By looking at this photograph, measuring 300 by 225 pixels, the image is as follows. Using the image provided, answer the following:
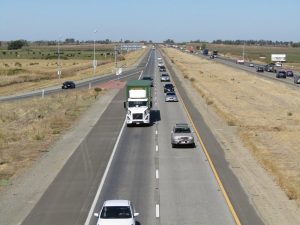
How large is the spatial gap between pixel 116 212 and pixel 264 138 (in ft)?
90.8

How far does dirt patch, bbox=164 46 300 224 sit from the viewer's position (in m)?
25.9

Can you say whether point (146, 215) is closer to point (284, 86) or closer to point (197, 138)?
point (197, 138)

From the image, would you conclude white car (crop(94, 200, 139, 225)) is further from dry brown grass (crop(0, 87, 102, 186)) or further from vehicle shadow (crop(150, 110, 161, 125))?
vehicle shadow (crop(150, 110, 161, 125))

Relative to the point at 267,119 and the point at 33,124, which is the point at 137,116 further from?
the point at 267,119

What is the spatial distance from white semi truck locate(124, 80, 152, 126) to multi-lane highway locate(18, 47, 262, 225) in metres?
3.88

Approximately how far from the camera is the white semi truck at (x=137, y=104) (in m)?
50.4

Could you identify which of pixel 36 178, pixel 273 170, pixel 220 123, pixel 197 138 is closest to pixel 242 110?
pixel 220 123

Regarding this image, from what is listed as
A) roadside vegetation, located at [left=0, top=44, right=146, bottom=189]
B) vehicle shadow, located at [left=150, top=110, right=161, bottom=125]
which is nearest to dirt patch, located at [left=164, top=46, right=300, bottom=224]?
vehicle shadow, located at [left=150, top=110, right=161, bottom=125]

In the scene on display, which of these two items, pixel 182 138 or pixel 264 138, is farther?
pixel 264 138

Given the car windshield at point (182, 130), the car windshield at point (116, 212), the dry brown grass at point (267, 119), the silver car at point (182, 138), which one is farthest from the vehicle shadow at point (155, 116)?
the car windshield at point (116, 212)

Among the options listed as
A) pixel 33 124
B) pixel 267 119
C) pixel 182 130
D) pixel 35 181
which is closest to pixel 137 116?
pixel 182 130

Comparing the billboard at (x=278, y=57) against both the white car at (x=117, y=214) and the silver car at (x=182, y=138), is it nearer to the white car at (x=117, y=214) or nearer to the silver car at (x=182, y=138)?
the silver car at (x=182, y=138)

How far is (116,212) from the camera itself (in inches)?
792

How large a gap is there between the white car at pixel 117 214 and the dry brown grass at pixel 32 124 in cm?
1177
